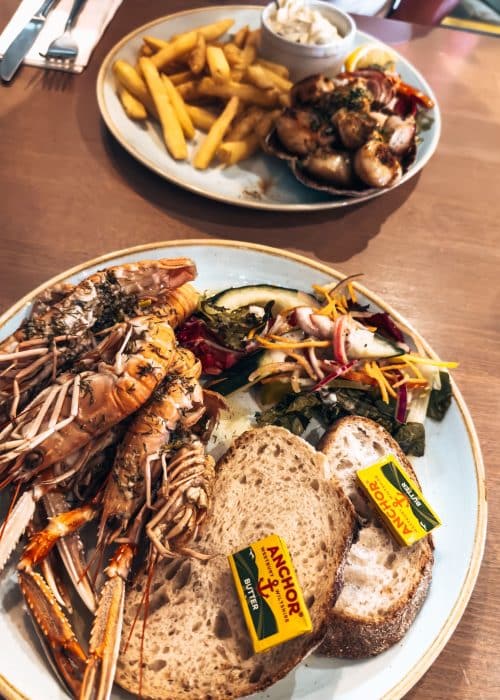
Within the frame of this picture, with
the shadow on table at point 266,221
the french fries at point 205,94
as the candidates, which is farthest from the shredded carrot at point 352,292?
the french fries at point 205,94

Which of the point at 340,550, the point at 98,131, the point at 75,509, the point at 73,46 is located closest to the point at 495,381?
the point at 340,550

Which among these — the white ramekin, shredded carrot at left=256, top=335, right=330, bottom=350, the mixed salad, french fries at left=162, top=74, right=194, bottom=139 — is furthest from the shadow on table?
the white ramekin

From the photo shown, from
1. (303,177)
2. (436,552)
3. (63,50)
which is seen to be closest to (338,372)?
(436,552)

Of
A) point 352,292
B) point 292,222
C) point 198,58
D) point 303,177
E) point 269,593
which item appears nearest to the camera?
point 269,593

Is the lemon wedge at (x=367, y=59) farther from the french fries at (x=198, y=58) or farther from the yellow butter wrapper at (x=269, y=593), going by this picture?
the yellow butter wrapper at (x=269, y=593)

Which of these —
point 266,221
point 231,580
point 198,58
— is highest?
point 198,58

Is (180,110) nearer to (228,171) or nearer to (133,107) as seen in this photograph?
(133,107)

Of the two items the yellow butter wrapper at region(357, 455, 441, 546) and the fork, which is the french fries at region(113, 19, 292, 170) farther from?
the yellow butter wrapper at region(357, 455, 441, 546)
